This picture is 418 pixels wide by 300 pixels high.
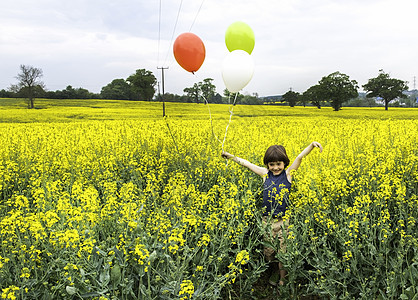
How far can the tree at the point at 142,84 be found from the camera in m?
34.5

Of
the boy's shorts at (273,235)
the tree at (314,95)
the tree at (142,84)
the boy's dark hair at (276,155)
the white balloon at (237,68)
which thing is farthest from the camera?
the tree at (142,84)

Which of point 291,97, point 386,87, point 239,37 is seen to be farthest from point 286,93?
point 239,37

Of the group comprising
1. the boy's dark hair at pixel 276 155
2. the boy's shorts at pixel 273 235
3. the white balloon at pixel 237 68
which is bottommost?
the boy's shorts at pixel 273 235

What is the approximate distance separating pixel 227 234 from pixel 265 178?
1.03m

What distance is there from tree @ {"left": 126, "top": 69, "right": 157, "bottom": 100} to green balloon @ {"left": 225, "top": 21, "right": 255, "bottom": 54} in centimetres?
3049

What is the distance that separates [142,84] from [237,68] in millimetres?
33205

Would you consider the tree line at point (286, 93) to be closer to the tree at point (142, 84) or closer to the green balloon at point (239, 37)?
the tree at point (142, 84)

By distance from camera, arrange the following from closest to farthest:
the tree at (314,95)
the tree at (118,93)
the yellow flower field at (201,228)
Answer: the yellow flower field at (201,228), the tree at (314,95), the tree at (118,93)

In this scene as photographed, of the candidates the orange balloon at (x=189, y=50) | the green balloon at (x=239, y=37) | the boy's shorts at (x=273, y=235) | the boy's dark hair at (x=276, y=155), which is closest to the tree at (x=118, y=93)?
the orange balloon at (x=189, y=50)

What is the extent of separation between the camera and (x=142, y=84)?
3553cm

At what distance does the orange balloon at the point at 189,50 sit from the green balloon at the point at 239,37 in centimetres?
41

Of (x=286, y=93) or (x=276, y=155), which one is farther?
(x=286, y=93)

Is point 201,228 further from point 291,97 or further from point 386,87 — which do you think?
point 386,87

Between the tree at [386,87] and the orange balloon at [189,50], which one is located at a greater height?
the tree at [386,87]
